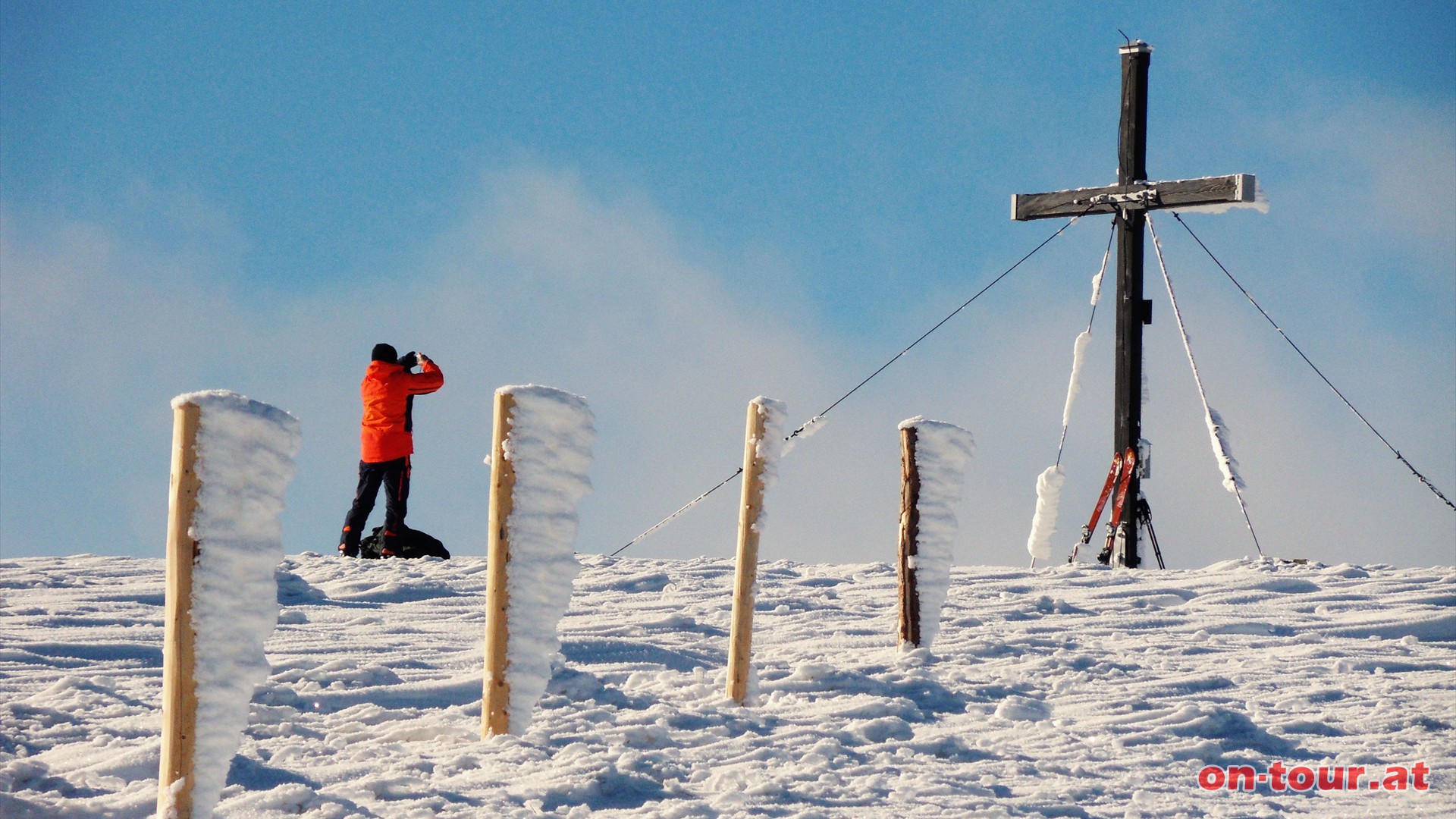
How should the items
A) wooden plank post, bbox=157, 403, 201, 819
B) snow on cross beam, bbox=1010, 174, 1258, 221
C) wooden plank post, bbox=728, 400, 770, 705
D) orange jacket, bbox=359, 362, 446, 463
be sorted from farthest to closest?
snow on cross beam, bbox=1010, 174, 1258, 221
orange jacket, bbox=359, 362, 446, 463
wooden plank post, bbox=728, 400, 770, 705
wooden plank post, bbox=157, 403, 201, 819

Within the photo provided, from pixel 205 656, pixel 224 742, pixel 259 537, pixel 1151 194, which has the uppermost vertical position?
pixel 1151 194

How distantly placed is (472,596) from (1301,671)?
5.64m

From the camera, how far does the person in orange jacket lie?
11.1 meters

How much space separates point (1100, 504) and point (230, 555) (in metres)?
9.78

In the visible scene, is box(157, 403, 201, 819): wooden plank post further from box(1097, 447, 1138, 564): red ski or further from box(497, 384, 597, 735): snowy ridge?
box(1097, 447, 1138, 564): red ski

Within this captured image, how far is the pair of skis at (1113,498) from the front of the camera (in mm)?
12344

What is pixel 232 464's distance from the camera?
429cm

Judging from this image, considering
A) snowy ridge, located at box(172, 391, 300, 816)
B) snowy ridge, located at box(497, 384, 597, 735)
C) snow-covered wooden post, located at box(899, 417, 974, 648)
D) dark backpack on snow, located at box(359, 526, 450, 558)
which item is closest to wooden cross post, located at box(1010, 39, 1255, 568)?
snow-covered wooden post, located at box(899, 417, 974, 648)

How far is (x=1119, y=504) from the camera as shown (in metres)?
12.3

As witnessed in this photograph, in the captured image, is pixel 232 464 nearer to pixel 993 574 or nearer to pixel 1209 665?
pixel 1209 665

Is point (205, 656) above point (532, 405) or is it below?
below

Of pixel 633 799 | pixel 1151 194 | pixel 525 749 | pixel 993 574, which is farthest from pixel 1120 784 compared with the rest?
pixel 1151 194

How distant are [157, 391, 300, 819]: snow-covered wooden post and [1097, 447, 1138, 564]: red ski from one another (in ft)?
31.2

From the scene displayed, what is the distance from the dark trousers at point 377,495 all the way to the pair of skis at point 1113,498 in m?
6.41
